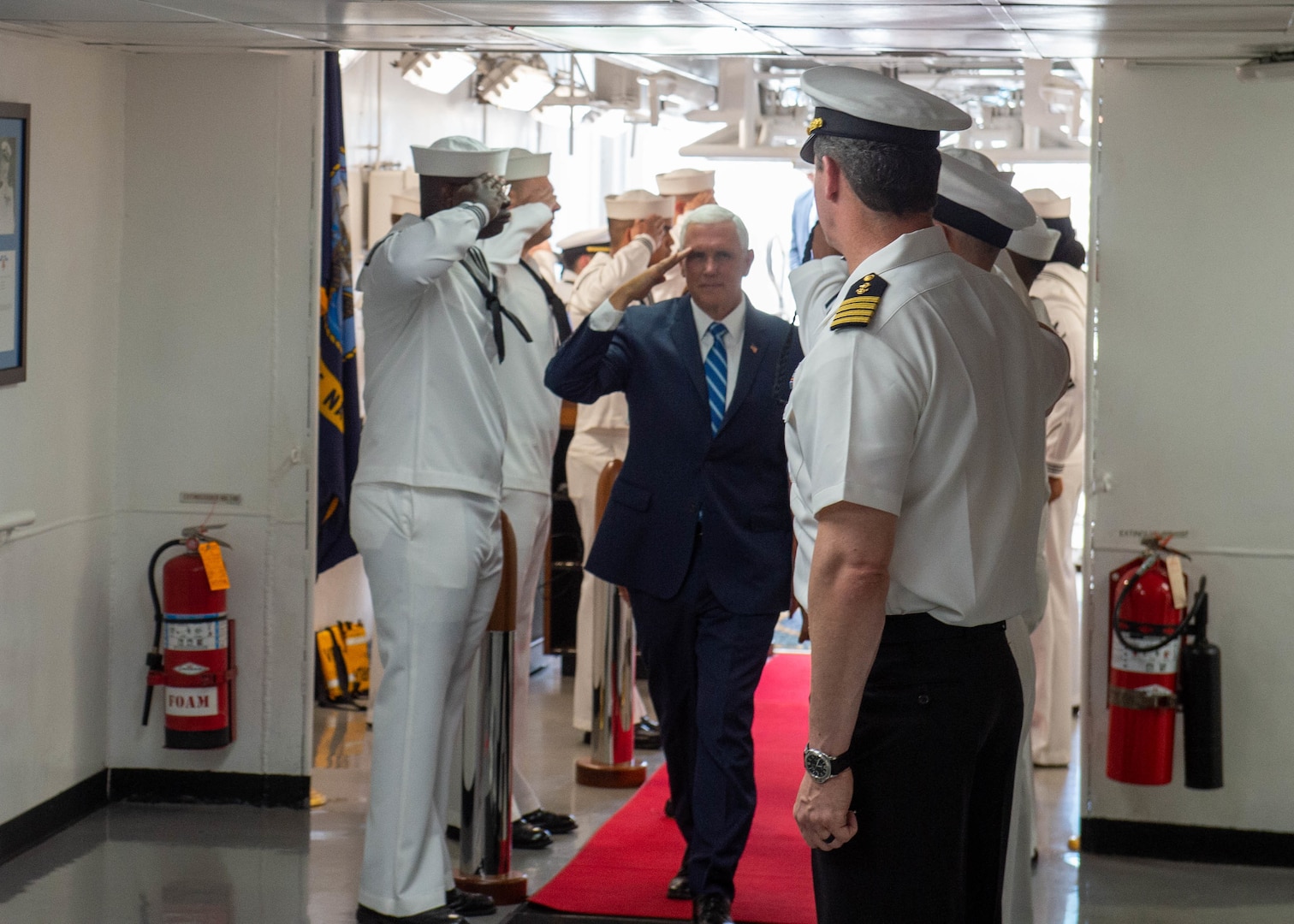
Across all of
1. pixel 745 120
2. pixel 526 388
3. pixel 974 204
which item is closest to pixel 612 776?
pixel 526 388

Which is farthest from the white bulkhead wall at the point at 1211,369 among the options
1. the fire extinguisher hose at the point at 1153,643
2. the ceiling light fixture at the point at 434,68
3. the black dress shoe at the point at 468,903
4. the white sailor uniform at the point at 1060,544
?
the ceiling light fixture at the point at 434,68

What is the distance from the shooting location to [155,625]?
546 cm

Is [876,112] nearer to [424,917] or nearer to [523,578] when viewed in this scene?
[424,917]

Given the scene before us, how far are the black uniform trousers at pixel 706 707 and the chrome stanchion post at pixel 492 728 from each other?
376 mm

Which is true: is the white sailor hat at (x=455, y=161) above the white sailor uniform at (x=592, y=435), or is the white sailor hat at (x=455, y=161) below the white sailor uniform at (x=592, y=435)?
above

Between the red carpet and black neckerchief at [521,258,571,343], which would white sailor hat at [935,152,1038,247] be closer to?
the red carpet

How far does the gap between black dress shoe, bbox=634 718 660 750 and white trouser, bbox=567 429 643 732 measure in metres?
0.14

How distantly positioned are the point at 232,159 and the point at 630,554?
206cm

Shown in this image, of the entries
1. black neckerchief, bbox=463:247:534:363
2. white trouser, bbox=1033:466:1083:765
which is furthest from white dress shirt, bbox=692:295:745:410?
white trouser, bbox=1033:466:1083:765

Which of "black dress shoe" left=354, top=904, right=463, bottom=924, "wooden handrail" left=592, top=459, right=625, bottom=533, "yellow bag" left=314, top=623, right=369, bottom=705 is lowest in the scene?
"black dress shoe" left=354, top=904, right=463, bottom=924

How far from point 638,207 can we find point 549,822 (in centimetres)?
276

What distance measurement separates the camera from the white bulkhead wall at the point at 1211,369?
195 inches

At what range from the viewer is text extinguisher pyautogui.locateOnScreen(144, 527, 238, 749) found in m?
5.30

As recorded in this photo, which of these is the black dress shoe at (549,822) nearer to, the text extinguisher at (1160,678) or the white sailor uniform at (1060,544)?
the text extinguisher at (1160,678)
